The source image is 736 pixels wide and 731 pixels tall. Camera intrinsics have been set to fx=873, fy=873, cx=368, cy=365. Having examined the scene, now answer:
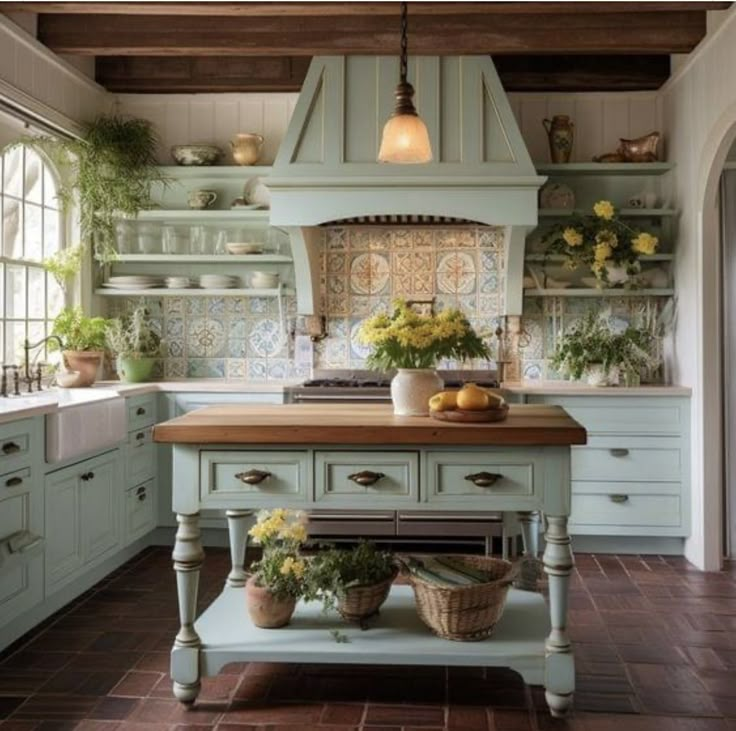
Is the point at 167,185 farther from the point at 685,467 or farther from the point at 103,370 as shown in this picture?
the point at 685,467

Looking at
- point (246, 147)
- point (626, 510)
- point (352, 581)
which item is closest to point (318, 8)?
point (246, 147)

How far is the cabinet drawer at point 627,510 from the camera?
196 inches

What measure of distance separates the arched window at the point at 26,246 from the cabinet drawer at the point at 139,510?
3.23 ft

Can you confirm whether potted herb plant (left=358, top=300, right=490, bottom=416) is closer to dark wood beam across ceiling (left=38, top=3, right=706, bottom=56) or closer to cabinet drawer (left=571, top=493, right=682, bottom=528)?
cabinet drawer (left=571, top=493, right=682, bottom=528)

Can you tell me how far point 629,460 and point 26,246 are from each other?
12.0 feet

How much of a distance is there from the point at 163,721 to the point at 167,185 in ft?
12.3

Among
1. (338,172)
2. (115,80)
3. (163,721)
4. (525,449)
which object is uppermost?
(115,80)

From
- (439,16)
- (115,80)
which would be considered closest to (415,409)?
(439,16)

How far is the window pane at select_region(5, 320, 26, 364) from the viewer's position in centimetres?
473

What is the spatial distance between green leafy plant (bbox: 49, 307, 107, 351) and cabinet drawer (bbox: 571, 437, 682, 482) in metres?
2.87

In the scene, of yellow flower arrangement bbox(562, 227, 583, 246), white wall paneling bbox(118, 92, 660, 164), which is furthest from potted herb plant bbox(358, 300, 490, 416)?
white wall paneling bbox(118, 92, 660, 164)

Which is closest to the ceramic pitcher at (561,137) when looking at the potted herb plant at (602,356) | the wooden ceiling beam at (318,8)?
the wooden ceiling beam at (318,8)

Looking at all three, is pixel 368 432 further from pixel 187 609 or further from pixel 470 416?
pixel 187 609

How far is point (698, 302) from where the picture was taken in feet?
15.8
